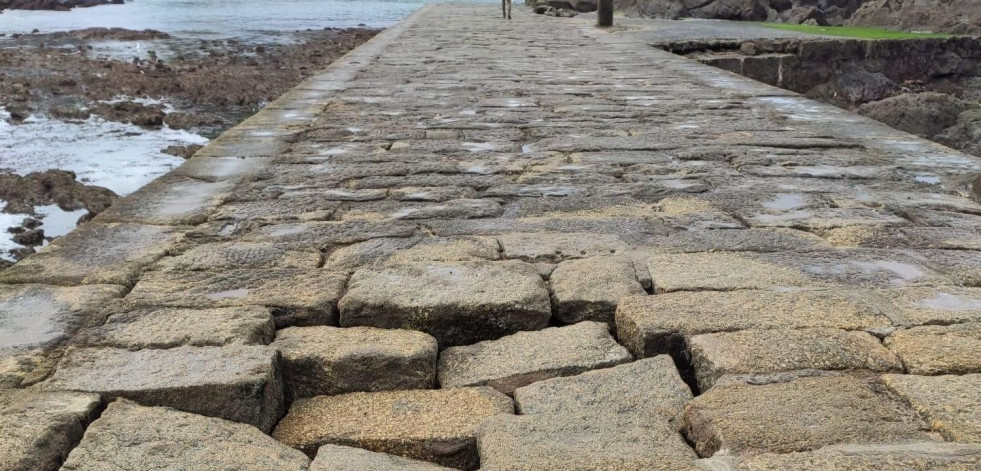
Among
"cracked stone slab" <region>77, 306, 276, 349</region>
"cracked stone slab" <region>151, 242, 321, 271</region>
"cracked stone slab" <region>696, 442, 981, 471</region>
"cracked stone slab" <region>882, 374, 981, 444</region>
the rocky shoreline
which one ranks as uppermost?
"cracked stone slab" <region>696, 442, 981, 471</region>

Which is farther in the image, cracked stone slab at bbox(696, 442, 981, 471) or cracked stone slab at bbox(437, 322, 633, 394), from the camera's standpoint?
cracked stone slab at bbox(437, 322, 633, 394)

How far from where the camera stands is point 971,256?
275 cm

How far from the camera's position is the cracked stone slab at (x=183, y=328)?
6.97 ft

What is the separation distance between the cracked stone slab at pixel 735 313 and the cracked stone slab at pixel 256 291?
85 cm

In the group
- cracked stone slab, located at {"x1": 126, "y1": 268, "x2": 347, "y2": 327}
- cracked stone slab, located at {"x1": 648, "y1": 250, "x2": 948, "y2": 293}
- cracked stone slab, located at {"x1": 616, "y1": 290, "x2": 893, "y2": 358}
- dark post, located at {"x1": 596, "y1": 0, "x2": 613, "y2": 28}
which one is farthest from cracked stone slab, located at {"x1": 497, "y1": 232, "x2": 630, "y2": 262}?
dark post, located at {"x1": 596, "y1": 0, "x2": 613, "y2": 28}

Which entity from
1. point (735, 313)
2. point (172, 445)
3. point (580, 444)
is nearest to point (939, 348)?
point (735, 313)

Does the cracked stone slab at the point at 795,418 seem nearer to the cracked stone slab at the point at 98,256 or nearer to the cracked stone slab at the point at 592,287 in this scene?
the cracked stone slab at the point at 592,287

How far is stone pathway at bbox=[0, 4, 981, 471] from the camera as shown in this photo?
1.68 meters

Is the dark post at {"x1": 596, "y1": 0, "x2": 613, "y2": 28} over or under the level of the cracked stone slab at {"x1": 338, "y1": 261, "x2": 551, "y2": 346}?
over

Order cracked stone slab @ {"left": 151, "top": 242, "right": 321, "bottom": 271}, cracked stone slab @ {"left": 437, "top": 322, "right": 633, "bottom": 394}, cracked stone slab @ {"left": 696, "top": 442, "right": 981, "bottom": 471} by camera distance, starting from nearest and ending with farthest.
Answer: cracked stone slab @ {"left": 696, "top": 442, "right": 981, "bottom": 471}, cracked stone slab @ {"left": 437, "top": 322, "right": 633, "bottom": 394}, cracked stone slab @ {"left": 151, "top": 242, "right": 321, "bottom": 271}

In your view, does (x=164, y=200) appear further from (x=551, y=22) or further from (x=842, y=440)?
(x=551, y=22)

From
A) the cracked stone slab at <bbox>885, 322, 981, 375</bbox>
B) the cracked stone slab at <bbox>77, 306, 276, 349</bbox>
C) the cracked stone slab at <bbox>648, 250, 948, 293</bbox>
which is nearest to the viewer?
the cracked stone slab at <bbox>885, 322, 981, 375</bbox>

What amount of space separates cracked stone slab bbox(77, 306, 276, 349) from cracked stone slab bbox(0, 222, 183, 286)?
1.17 ft

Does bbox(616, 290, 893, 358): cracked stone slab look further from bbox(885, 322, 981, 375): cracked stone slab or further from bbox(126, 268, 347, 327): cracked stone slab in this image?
bbox(126, 268, 347, 327): cracked stone slab
